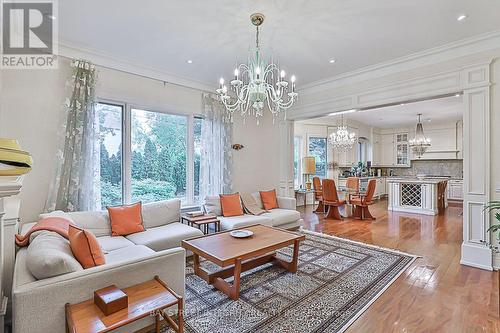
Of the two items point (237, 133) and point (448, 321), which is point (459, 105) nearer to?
point (237, 133)

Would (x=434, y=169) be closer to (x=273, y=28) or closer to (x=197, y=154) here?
(x=197, y=154)

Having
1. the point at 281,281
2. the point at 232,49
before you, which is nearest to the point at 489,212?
the point at 281,281

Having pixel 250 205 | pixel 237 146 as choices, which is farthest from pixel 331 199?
pixel 237 146

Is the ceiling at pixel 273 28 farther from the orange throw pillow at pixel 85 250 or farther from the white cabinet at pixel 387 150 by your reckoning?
the white cabinet at pixel 387 150

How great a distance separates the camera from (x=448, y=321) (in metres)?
2.12

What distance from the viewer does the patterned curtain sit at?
129 inches

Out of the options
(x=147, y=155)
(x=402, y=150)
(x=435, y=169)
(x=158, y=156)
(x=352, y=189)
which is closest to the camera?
(x=147, y=155)

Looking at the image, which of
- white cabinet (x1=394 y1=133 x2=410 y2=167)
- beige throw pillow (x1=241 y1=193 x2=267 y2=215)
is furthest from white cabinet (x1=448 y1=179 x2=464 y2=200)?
beige throw pillow (x1=241 y1=193 x2=267 y2=215)

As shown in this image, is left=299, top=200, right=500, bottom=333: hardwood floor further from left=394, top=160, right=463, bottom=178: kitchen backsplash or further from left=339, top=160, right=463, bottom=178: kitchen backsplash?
left=394, top=160, right=463, bottom=178: kitchen backsplash

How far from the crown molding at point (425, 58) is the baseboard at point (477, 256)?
2.61 m

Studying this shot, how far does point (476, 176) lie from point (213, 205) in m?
3.92

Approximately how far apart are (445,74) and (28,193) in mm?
5876

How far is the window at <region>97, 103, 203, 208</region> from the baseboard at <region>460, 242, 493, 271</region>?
14.1ft

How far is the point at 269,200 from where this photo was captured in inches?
199
